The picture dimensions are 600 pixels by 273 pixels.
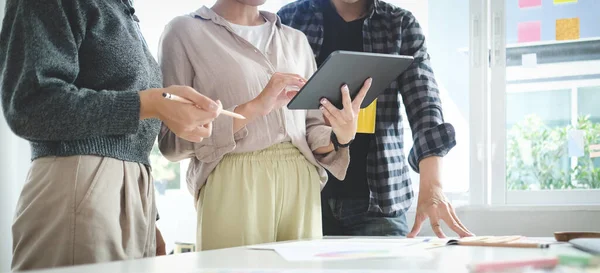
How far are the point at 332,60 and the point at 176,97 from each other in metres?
0.37

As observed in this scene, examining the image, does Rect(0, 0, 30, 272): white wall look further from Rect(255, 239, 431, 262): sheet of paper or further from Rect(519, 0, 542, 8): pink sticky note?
Rect(519, 0, 542, 8): pink sticky note

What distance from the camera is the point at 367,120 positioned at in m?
1.79

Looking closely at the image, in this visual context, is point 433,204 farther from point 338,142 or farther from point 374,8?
point 374,8

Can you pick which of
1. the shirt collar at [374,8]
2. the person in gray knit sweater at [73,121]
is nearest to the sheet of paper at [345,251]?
the person in gray knit sweater at [73,121]

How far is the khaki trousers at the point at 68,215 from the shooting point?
1.11 meters

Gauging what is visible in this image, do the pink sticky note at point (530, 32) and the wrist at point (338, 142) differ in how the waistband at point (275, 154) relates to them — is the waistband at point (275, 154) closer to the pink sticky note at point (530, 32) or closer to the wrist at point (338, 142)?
the wrist at point (338, 142)

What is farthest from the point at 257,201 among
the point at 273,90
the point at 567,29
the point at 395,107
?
the point at 567,29

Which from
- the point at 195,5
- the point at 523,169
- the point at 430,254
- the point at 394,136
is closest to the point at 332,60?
the point at 430,254

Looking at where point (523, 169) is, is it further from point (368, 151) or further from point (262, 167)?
point (262, 167)

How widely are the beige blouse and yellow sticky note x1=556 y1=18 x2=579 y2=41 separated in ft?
5.33

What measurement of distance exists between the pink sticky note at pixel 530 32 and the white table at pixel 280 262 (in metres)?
1.87

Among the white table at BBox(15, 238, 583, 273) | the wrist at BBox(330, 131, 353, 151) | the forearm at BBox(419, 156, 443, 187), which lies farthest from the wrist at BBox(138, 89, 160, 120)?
the forearm at BBox(419, 156, 443, 187)

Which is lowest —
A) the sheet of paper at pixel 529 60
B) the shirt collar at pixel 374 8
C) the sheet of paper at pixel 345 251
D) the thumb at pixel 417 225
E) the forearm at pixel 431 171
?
the thumb at pixel 417 225

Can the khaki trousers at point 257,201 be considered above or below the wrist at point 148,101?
below
